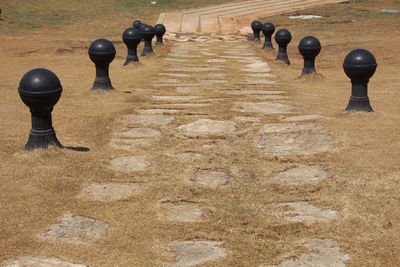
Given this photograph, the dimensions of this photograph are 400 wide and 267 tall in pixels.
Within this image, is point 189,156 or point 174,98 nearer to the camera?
point 189,156

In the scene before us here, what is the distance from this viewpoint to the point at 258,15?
77.5 ft

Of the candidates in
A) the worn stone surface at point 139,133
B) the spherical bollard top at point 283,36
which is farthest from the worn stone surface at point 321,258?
the spherical bollard top at point 283,36

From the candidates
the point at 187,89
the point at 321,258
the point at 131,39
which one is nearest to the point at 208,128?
the point at 187,89

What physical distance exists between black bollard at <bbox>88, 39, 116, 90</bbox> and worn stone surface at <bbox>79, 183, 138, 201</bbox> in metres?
4.57

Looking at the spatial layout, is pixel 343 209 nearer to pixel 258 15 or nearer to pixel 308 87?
pixel 308 87

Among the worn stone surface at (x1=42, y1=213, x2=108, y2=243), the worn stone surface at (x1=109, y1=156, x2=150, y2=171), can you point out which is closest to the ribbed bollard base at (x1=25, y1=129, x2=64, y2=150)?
the worn stone surface at (x1=109, y1=156, x2=150, y2=171)

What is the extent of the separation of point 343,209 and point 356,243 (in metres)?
0.59

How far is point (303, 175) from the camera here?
4984mm

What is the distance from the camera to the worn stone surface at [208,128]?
646 cm

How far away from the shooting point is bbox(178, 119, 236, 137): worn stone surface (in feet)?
21.2

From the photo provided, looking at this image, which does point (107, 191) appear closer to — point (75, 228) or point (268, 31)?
point (75, 228)

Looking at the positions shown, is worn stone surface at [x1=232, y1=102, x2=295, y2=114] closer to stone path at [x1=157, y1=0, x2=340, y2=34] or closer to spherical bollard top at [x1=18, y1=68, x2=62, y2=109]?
spherical bollard top at [x1=18, y1=68, x2=62, y2=109]

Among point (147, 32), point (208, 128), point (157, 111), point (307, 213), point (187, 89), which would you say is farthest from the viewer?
point (147, 32)

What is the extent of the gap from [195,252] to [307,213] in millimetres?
1029
